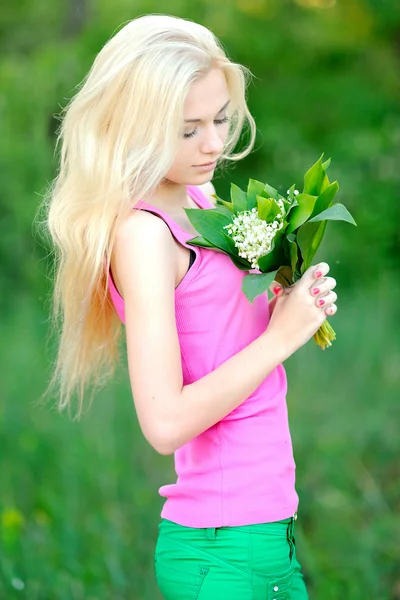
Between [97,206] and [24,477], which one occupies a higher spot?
[97,206]

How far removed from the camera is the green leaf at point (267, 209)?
71.4 inches

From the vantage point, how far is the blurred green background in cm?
331

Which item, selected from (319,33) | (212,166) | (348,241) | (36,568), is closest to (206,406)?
(212,166)

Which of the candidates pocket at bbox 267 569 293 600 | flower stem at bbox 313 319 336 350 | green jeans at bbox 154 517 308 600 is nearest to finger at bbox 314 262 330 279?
flower stem at bbox 313 319 336 350

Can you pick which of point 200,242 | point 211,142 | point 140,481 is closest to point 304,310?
point 200,242

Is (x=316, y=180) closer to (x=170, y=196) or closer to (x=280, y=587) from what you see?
(x=170, y=196)

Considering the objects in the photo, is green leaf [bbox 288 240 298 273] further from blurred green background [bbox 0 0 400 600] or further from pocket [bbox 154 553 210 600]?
pocket [bbox 154 553 210 600]

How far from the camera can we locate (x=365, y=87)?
6.72m

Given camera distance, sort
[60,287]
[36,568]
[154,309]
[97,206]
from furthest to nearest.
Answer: [36,568] → [60,287] → [97,206] → [154,309]

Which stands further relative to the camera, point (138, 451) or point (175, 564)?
point (138, 451)

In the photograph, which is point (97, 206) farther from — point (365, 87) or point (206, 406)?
point (365, 87)

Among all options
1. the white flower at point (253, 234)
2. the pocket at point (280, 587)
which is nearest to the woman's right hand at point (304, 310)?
the white flower at point (253, 234)

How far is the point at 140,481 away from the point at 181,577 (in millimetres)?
1994

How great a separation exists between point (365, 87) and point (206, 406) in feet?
17.9
